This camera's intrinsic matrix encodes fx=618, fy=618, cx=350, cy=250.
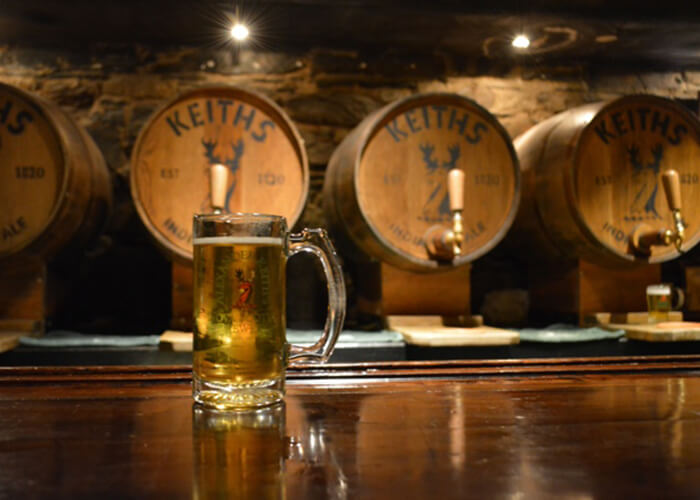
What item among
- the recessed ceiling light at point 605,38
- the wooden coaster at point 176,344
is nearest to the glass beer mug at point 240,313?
the wooden coaster at point 176,344

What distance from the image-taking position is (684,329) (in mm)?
2410

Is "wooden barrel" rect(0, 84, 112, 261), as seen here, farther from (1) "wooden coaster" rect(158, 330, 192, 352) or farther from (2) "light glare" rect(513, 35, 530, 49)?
(2) "light glare" rect(513, 35, 530, 49)

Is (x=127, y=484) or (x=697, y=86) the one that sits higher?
(x=697, y=86)

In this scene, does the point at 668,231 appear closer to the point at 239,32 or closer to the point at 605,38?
the point at 605,38

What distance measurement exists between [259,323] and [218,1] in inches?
91.6

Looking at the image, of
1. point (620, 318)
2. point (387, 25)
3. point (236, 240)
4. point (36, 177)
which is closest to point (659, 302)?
point (620, 318)

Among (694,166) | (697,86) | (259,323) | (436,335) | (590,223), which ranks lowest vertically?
(436,335)

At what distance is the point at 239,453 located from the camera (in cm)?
63

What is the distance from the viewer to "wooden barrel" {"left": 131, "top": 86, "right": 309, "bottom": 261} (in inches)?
99.3

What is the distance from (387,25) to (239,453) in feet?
9.12

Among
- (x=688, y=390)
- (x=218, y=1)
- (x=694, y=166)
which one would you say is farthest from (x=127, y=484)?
(x=694, y=166)

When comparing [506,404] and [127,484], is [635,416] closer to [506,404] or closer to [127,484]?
[506,404]

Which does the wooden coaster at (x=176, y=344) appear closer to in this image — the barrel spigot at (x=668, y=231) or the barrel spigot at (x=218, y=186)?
the barrel spigot at (x=218, y=186)

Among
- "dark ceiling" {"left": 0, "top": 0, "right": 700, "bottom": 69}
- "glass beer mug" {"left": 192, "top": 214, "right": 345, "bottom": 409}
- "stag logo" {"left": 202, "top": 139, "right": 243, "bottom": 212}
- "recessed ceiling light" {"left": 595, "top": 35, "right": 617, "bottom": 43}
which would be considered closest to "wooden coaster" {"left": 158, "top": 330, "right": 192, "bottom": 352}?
"stag logo" {"left": 202, "top": 139, "right": 243, "bottom": 212}
